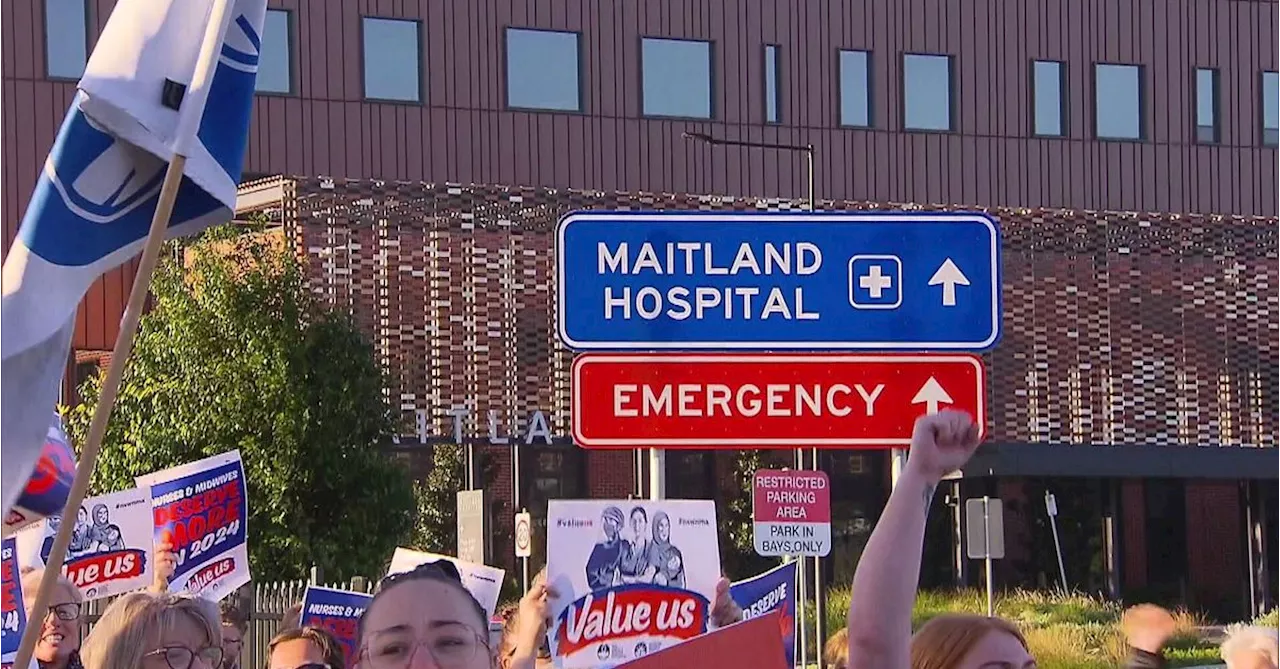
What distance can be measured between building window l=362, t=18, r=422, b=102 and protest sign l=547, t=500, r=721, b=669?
32431mm

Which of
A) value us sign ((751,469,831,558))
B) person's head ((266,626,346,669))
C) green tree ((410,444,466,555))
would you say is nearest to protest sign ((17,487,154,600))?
person's head ((266,626,346,669))

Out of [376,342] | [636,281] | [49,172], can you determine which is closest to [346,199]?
[376,342]

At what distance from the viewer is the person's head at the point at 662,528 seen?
1042cm

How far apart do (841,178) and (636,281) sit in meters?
37.6

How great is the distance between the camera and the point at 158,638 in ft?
17.9

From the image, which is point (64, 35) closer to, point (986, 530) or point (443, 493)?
point (443, 493)

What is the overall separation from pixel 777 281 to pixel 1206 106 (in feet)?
135

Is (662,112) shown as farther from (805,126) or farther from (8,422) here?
(8,422)

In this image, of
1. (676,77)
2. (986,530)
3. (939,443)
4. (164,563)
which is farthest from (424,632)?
(676,77)

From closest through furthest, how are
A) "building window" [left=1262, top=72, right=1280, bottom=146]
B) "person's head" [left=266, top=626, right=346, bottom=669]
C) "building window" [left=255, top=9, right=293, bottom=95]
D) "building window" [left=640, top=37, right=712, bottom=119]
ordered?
1. "person's head" [left=266, top=626, right=346, bottom=669]
2. "building window" [left=255, top=9, right=293, bottom=95]
3. "building window" [left=640, top=37, right=712, bottom=119]
4. "building window" [left=1262, top=72, right=1280, bottom=146]

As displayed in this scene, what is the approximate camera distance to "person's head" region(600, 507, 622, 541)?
10367 mm

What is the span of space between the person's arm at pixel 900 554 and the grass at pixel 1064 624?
23875 millimetres

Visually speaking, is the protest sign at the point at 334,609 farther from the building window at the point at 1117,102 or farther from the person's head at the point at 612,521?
the building window at the point at 1117,102

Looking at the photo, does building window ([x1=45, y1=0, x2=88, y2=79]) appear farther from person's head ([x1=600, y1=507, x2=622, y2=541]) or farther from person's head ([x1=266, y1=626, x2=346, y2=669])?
person's head ([x1=266, y1=626, x2=346, y2=669])
